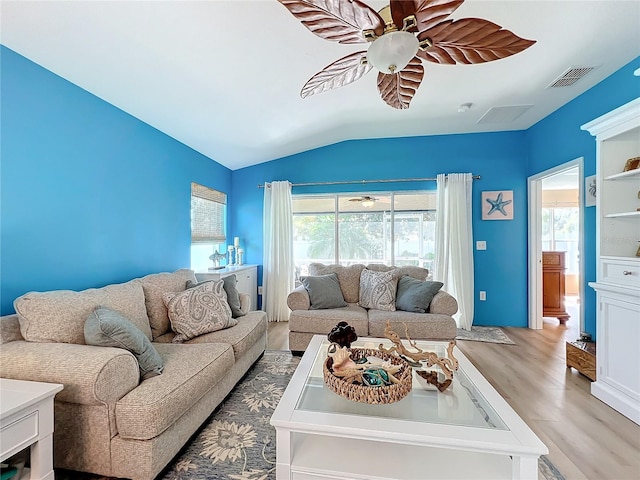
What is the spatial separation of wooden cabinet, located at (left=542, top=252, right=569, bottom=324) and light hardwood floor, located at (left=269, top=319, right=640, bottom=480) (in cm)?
125

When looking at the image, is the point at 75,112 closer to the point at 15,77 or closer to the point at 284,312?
the point at 15,77

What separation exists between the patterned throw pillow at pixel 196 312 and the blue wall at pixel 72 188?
641 mm

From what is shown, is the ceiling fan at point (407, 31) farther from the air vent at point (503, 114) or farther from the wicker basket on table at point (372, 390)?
the air vent at point (503, 114)

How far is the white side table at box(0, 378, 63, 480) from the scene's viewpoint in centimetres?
104

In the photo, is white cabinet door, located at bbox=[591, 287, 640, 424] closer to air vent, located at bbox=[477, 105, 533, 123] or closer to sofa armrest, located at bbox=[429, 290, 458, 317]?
sofa armrest, located at bbox=[429, 290, 458, 317]

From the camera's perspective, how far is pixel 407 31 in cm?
128

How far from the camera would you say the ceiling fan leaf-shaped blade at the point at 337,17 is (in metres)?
1.17

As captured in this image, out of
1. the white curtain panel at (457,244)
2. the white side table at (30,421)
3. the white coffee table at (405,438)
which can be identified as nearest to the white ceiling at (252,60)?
the white curtain panel at (457,244)

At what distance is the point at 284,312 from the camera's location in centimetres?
422

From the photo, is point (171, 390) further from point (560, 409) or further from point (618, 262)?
point (618, 262)

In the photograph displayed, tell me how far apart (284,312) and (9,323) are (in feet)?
9.84

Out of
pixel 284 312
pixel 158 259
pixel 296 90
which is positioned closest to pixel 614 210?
pixel 296 90

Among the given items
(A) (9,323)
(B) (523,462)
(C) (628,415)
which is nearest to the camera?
(B) (523,462)

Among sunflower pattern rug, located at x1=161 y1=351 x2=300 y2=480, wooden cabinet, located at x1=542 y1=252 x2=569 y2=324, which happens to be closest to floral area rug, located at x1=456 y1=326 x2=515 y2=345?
wooden cabinet, located at x1=542 y1=252 x2=569 y2=324
